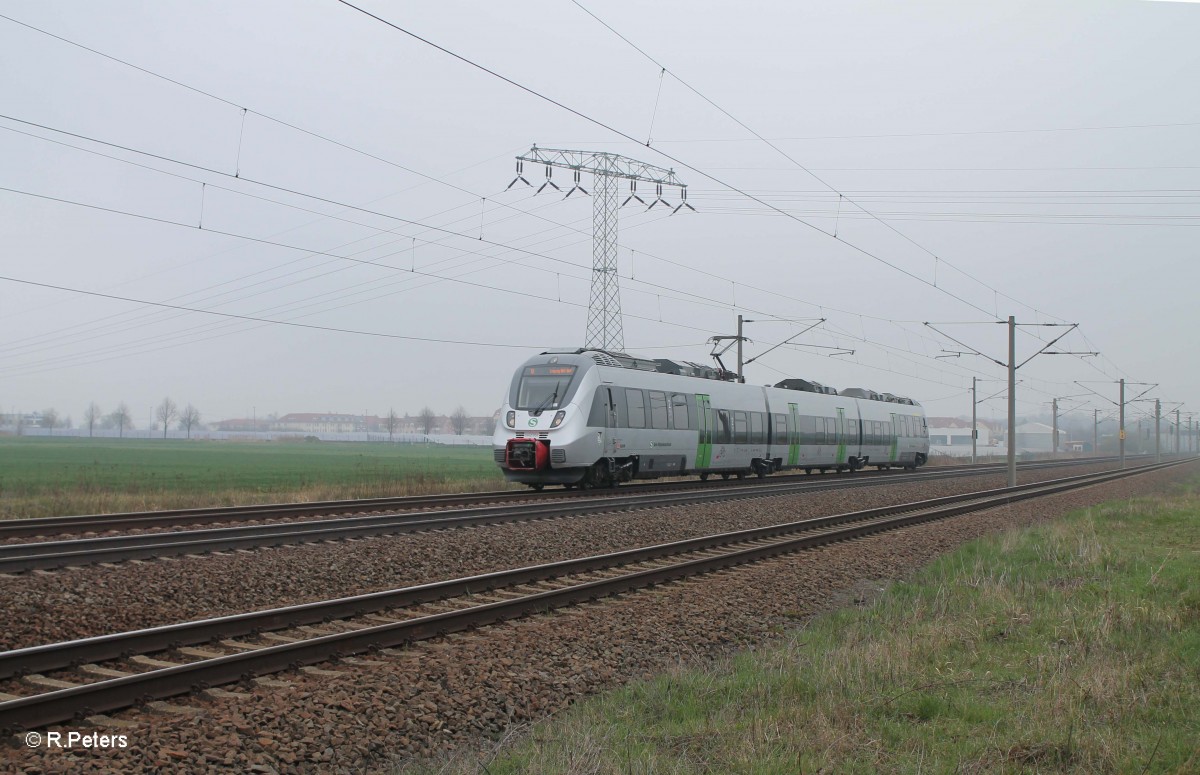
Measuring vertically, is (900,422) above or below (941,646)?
above

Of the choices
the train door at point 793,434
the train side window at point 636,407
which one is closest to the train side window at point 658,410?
the train side window at point 636,407

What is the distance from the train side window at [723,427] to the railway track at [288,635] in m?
17.5

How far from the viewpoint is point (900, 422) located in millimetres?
50781

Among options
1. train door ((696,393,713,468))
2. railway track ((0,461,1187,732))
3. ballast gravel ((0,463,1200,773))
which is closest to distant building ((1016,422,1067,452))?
train door ((696,393,713,468))

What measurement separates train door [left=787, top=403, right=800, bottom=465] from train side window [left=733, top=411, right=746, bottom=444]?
4242 mm

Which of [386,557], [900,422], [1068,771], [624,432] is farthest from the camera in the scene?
[900,422]

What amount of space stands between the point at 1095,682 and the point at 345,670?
563cm

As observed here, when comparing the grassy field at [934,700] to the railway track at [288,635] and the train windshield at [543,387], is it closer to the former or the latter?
the railway track at [288,635]

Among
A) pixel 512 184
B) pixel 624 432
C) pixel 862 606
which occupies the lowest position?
pixel 862 606

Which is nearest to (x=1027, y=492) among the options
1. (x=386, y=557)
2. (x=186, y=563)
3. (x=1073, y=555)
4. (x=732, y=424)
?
(x=732, y=424)

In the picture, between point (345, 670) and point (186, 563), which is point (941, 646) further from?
point (186, 563)

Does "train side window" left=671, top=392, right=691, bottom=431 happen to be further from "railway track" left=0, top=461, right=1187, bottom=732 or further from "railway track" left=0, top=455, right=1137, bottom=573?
"railway track" left=0, top=461, right=1187, bottom=732

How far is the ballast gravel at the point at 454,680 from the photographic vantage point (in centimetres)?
574

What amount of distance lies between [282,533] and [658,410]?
1553 cm
